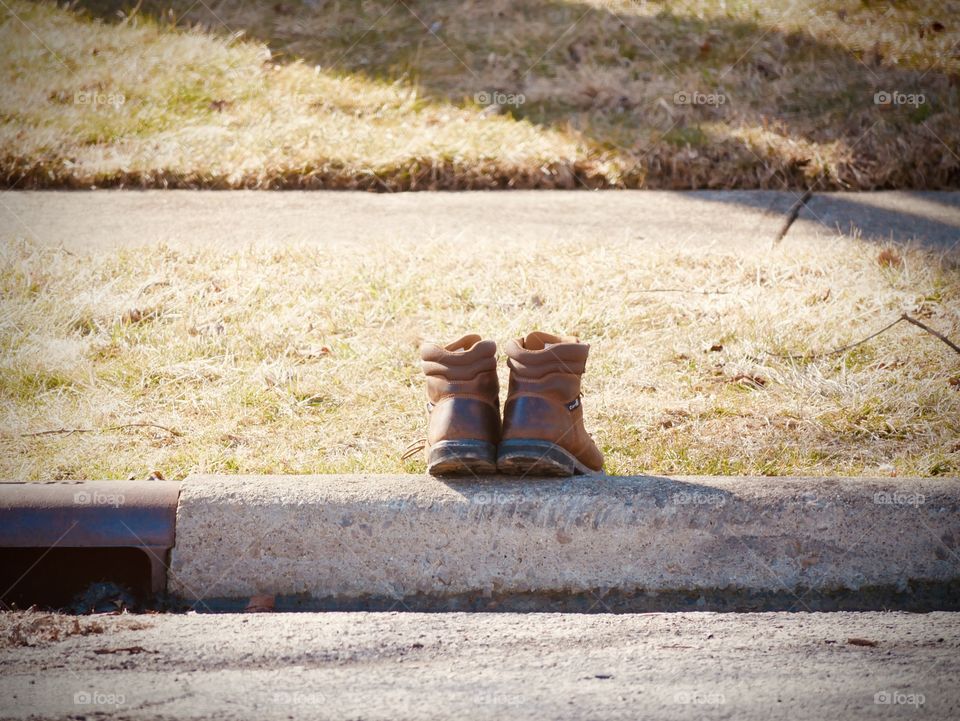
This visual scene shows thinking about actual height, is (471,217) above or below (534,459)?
above

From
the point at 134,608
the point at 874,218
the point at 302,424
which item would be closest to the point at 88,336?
the point at 302,424

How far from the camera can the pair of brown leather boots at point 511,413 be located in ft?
8.74

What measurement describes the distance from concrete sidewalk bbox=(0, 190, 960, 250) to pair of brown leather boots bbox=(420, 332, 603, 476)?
186 cm

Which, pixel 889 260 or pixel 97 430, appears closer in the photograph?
pixel 97 430

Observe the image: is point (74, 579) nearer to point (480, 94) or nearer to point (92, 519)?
point (92, 519)

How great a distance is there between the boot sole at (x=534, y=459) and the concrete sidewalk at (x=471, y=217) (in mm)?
2021

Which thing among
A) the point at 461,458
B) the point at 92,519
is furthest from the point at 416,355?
the point at 92,519

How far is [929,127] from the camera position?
215 inches

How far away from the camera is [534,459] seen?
2.65 m

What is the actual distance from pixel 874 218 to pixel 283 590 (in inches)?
145

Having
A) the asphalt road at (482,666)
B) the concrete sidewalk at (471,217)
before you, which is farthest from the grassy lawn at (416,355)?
the asphalt road at (482,666)

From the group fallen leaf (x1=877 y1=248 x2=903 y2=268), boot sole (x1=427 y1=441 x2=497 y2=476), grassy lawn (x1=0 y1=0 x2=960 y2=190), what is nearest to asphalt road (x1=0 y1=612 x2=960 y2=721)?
boot sole (x1=427 y1=441 x2=497 y2=476)

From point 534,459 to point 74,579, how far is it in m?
1.40

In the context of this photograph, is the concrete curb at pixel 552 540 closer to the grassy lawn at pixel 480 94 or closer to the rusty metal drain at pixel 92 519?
the rusty metal drain at pixel 92 519
